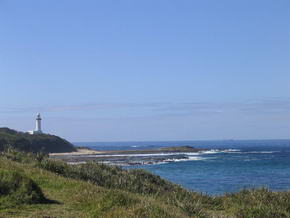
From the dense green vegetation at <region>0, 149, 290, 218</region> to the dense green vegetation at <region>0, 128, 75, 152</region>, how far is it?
2115 inches

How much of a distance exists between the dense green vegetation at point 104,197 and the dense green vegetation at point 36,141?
176 ft

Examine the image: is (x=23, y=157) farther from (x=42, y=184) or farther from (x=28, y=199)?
(x=28, y=199)

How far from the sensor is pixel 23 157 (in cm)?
2108

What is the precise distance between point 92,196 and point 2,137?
63199 millimetres

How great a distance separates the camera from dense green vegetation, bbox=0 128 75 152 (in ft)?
245

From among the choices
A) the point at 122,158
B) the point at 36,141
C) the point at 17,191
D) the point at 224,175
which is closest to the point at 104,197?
the point at 17,191

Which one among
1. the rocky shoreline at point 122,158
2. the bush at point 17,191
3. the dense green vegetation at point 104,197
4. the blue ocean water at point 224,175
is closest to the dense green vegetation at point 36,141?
the rocky shoreline at point 122,158

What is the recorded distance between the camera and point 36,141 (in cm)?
8681

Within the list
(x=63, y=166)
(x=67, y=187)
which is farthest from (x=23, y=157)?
(x=67, y=187)

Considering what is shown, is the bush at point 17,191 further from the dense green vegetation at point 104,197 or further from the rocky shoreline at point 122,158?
the rocky shoreline at point 122,158

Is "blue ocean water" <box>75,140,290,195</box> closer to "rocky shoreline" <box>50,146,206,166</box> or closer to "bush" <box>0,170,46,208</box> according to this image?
"rocky shoreline" <box>50,146,206,166</box>

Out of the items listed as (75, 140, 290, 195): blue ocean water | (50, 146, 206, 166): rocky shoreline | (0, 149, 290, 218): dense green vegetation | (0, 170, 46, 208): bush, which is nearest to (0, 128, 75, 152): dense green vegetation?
(50, 146, 206, 166): rocky shoreline

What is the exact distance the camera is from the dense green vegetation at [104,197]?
35.7ft

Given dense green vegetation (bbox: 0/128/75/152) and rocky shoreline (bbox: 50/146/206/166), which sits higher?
dense green vegetation (bbox: 0/128/75/152)
